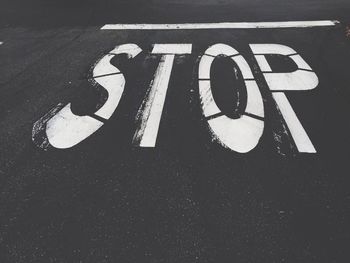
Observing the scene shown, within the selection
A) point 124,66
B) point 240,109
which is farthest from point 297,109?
point 124,66

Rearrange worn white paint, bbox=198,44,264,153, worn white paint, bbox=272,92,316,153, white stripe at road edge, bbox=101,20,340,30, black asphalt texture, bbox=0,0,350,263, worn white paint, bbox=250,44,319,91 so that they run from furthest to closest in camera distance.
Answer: white stripe at road edge, bbox=101,20,340,30 < worn white paint, bbox=250,44,319,91 < worn white paint, bbox=198,44,264,153 < worn white paint, bbox=272,92,316,153 < black asphalt texture, bbox=0,0,350,263

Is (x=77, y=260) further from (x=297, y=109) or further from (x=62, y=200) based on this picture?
(x=297, y=109)

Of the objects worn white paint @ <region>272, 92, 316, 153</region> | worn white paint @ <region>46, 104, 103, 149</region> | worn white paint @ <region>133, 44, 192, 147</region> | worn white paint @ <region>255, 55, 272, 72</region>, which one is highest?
worn white paint @ <region>255, 55, 272, 72</region>

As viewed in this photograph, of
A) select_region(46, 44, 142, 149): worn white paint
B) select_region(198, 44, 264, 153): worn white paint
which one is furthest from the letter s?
select_region(198, 44, 264, 153): worn white paint

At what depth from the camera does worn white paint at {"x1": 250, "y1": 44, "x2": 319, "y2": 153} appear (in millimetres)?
3495

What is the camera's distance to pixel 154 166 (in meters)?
3.24

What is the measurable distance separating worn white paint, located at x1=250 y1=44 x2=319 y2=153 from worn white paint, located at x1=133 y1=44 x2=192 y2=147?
1.32m

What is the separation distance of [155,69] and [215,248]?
127 inches

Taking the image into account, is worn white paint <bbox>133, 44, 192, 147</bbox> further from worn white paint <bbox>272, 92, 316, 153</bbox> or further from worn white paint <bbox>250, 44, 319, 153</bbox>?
worn white paint <bbox>272, 92, 316, 153</bbox>

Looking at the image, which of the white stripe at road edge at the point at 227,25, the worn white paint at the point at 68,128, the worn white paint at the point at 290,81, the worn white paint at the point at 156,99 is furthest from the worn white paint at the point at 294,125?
the white stripe at road edge at the point at 227,25

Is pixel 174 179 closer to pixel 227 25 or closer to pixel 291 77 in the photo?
pixel 291 77

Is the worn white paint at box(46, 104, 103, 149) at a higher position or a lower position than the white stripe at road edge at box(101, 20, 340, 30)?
lower

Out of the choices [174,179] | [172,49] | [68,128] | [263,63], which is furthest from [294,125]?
[172,49]

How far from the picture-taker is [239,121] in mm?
3762
